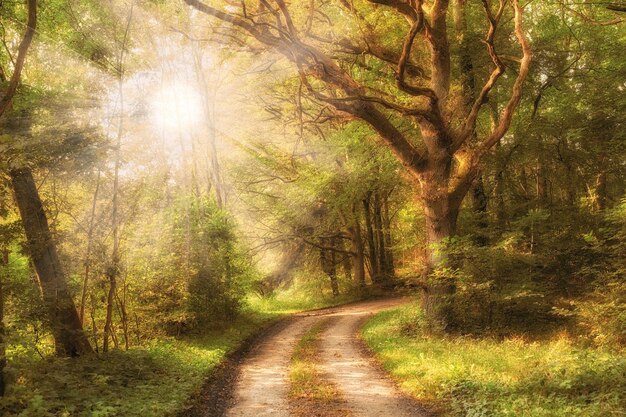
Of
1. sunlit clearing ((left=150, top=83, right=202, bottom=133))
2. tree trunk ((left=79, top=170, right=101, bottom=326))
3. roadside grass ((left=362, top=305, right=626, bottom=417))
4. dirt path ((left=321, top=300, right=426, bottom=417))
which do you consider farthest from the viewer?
sunlit clearing ((left=150, top=83, right=202, bottom=133))

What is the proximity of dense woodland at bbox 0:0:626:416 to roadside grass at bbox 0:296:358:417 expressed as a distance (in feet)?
0.22

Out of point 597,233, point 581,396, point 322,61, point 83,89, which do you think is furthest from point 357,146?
point 581,396

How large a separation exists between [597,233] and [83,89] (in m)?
15.6

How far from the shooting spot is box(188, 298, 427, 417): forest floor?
7926 mm

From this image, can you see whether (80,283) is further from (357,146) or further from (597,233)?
(597,233)

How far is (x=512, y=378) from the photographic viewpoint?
768 centimetres

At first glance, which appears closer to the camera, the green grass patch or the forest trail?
the forest trail

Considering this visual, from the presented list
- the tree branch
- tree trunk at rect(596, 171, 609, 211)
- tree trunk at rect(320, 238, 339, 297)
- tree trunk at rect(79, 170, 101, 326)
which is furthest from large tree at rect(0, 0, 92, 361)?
tree trunk at rect(320, 238, 339, 297)

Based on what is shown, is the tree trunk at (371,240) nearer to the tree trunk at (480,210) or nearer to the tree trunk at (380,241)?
the tree trunk at (380,241)

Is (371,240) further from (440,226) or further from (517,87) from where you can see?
(517,87)

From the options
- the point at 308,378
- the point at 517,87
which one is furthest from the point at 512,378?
the point at 517,87

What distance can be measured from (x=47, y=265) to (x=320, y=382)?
666 centimetres

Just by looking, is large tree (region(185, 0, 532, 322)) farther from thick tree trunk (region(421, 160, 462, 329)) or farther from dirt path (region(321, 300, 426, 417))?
dirt path (region(321, 300, 426, 417))

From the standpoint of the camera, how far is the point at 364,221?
33156mm
